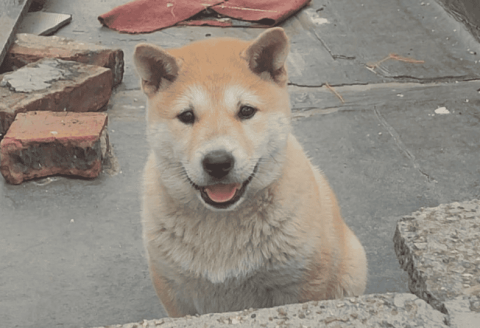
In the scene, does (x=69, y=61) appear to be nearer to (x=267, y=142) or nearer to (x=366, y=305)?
(x=267, y=142)

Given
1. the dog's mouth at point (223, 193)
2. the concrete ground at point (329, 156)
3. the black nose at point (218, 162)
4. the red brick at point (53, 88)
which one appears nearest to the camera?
the black nose at point (218, 162)

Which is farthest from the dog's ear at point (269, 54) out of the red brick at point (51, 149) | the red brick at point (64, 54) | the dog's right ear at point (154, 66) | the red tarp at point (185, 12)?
the red tarp at point (185, 12)

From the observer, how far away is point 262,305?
266 cm

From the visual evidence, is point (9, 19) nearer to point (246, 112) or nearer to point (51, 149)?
point (51, 149)

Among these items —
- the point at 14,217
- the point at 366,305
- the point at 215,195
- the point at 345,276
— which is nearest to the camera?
the point at 366,305

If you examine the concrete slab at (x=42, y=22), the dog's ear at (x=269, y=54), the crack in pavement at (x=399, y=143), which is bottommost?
the concrete slab at (x=42, y=22)

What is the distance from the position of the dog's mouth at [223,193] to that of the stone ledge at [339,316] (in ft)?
1.89

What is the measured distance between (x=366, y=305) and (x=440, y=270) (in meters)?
0.34

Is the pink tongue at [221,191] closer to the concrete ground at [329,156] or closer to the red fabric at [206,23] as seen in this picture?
the concrete ground at [329,156]

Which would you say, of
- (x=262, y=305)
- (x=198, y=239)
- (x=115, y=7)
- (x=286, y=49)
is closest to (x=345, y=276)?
(x=262, y=305)

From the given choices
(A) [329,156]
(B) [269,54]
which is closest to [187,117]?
(B) [269,54]

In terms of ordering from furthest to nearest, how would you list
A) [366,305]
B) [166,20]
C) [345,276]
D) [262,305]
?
1. [166,20]
2. [345,276]
3. [262,305]
4. [366,305]

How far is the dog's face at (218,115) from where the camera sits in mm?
2355

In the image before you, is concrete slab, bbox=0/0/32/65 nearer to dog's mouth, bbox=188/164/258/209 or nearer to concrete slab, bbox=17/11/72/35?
concrete slab, bbox=17/11/72/35
